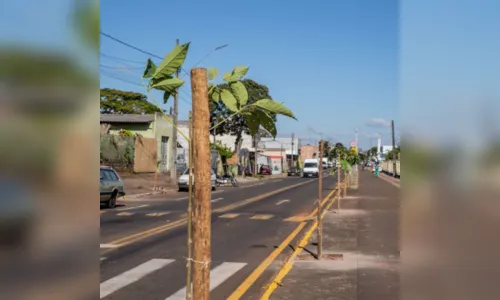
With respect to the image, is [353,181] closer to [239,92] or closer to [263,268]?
[263,268]

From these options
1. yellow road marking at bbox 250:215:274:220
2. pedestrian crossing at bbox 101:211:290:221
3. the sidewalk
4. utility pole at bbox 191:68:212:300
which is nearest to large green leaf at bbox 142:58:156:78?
utility pole at bbox 191:68:212:300

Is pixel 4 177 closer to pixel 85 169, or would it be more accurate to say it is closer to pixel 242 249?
pixel 85 169

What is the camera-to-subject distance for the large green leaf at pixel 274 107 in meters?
2.62

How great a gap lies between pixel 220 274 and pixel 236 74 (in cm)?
669

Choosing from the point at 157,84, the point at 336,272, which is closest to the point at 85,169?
the point at 157,84

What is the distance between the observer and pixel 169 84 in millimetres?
2893

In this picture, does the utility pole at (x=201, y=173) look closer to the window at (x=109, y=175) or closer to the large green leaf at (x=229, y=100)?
the large green leaf at (x=229, y=100)

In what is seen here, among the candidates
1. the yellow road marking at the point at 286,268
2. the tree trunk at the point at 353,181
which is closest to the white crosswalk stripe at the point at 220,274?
the yellow road marking at the point at 286,268

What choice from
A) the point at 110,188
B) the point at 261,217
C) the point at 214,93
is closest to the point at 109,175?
the point at 110,188

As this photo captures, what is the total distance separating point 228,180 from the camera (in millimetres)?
44719

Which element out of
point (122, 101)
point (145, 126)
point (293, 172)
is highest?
point (122, 101)

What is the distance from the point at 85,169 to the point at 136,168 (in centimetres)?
3839

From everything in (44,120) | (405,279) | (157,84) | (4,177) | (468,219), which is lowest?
(405,279)

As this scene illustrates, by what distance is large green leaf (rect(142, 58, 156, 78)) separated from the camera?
9.11 feet
